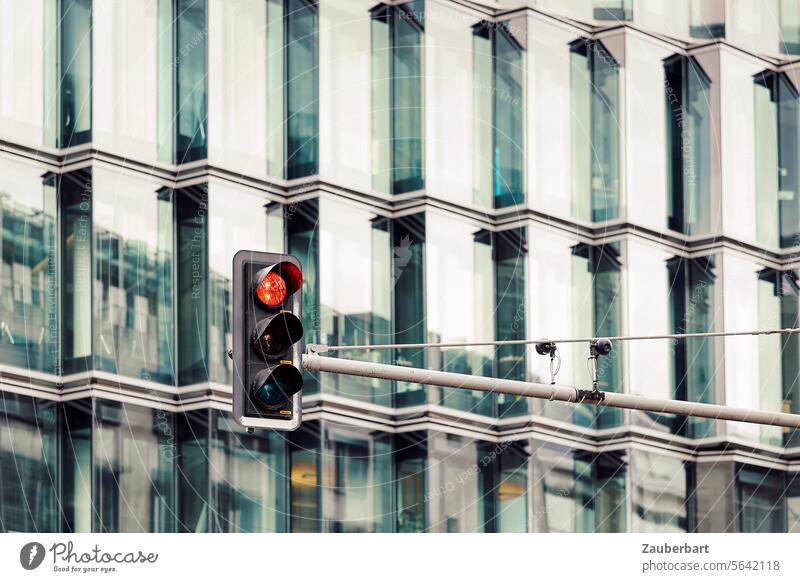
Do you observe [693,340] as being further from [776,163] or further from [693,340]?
[776,163]

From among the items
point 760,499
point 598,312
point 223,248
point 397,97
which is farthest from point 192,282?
point 760,499

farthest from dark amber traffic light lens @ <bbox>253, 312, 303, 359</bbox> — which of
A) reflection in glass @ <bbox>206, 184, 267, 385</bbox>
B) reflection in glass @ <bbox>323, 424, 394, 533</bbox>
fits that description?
reflection in glass @ <bbox>323, 424, 394, 533</bbox>

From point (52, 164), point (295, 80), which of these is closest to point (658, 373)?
point (295, 80)

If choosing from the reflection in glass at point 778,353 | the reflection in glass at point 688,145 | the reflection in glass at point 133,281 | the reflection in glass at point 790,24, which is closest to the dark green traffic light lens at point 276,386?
the reflection in glass at point 133,281

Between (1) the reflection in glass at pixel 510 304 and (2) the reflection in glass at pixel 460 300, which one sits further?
(1) the reflection in glass at pixel 510 304

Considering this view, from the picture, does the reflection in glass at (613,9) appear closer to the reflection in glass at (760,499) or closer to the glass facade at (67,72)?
the reflection in glass at (760,499)

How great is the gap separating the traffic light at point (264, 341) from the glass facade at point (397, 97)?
26.0 metres

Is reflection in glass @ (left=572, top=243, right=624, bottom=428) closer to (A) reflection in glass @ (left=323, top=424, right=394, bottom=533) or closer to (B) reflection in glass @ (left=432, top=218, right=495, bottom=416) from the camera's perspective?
(B) reflection in glass @ (left=432, top=218, right=495, bottom=416)

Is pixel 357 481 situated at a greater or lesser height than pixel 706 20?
lesser

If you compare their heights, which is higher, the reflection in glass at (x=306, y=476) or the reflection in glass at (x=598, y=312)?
the reflection in glass at (x=598, y=312)

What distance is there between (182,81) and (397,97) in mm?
4319

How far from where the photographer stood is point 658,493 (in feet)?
147

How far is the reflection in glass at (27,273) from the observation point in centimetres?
4009
